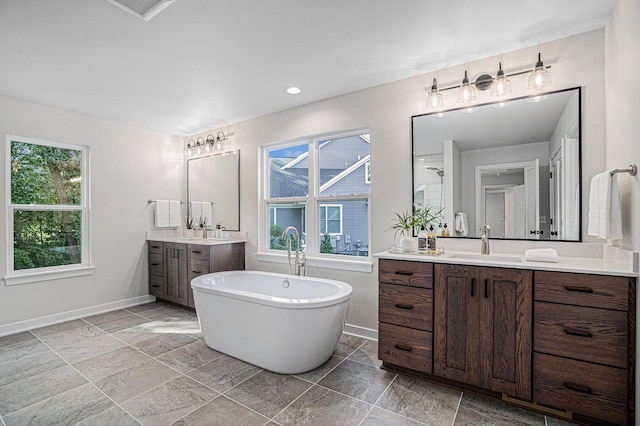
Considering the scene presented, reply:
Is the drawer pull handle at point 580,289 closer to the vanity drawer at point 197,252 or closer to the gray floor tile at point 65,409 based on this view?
the gray floor tile at point 65,409

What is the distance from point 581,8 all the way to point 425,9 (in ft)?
3.16

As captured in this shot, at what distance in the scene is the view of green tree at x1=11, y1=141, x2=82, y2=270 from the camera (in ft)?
11.5

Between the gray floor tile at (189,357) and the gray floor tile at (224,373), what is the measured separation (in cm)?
8

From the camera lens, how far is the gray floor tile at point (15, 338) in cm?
310

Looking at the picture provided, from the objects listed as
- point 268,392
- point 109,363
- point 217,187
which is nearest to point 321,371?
point 268,392

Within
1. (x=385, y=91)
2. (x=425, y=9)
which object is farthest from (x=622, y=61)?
(x=385, y=91)

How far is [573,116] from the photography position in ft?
7.44

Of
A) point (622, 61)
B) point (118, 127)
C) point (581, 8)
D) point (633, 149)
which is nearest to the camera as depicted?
point (633, 149)

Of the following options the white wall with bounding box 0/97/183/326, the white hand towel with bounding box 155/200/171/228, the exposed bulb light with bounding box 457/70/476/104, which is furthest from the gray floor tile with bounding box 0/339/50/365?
the exposed bulb light with bounding box 457/70/476/104

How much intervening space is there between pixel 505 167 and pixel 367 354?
1.95m

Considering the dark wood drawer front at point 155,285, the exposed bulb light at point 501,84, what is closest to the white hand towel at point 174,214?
the dark wood drawer front at point 155,285

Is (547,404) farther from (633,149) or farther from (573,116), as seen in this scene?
(573,116)

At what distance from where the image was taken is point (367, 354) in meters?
2.80

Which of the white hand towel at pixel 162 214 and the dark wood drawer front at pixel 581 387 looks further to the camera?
the white hand towel at pixel 162 214
